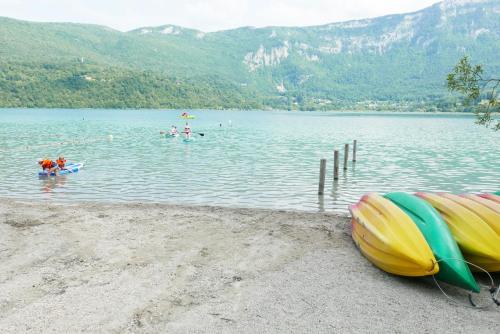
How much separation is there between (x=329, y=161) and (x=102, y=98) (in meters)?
168

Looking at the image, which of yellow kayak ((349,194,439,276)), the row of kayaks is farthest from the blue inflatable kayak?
the row of kayaks

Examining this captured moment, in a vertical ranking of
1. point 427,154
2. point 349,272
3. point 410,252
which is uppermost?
point 410,252

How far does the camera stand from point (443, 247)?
26.9ft

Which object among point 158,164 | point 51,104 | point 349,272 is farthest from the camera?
point 51,104

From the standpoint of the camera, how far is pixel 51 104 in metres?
176

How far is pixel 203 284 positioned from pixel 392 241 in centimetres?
375

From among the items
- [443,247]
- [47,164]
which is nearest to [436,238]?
[443,247]

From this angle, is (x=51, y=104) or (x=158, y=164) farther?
(x=51, y=104)

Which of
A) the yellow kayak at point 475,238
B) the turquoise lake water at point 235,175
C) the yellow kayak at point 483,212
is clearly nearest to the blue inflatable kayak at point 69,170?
the turquoise lake water at point 235,175

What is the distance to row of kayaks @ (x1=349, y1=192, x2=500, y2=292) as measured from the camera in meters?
7.94

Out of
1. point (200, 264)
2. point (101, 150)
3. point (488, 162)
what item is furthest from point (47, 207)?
point (488, 162)

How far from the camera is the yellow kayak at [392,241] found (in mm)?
8023

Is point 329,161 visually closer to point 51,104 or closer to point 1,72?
point 51,104

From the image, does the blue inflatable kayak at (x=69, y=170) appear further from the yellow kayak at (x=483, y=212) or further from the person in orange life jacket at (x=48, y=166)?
the yellow kayak at (x=483, y=212)
